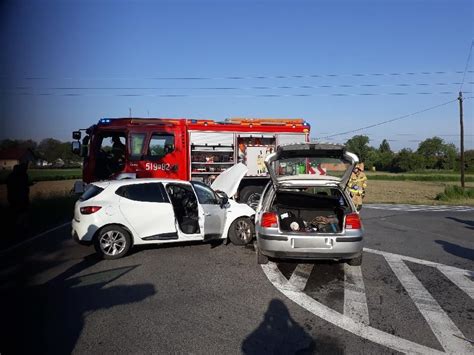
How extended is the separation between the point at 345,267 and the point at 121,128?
7.63 m

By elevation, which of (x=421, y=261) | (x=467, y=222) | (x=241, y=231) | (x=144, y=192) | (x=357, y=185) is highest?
(x=144, y=192)

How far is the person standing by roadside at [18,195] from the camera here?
5.95 feet

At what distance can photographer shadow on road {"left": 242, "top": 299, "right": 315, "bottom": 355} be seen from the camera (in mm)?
3727

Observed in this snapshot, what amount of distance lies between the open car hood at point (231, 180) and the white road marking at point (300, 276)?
3.22m

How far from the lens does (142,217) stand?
24.4ft

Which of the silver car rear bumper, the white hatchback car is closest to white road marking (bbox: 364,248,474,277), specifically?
the silver car rear bumper

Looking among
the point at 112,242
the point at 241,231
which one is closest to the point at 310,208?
the point at 241,231

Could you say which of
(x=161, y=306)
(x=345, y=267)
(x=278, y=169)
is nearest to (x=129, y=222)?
(x=161, y=306)

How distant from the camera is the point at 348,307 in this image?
490cm

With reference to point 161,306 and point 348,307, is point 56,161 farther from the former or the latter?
point 348,307

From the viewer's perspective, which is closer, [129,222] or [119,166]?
[129,222]

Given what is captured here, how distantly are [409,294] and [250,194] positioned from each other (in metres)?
7.67

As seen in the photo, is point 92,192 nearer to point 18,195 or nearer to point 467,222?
point 18,195

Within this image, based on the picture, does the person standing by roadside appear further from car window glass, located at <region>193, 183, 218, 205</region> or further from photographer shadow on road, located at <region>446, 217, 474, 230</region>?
photographer shadow on road, located at <region>446, 217, 474, 230</region>
